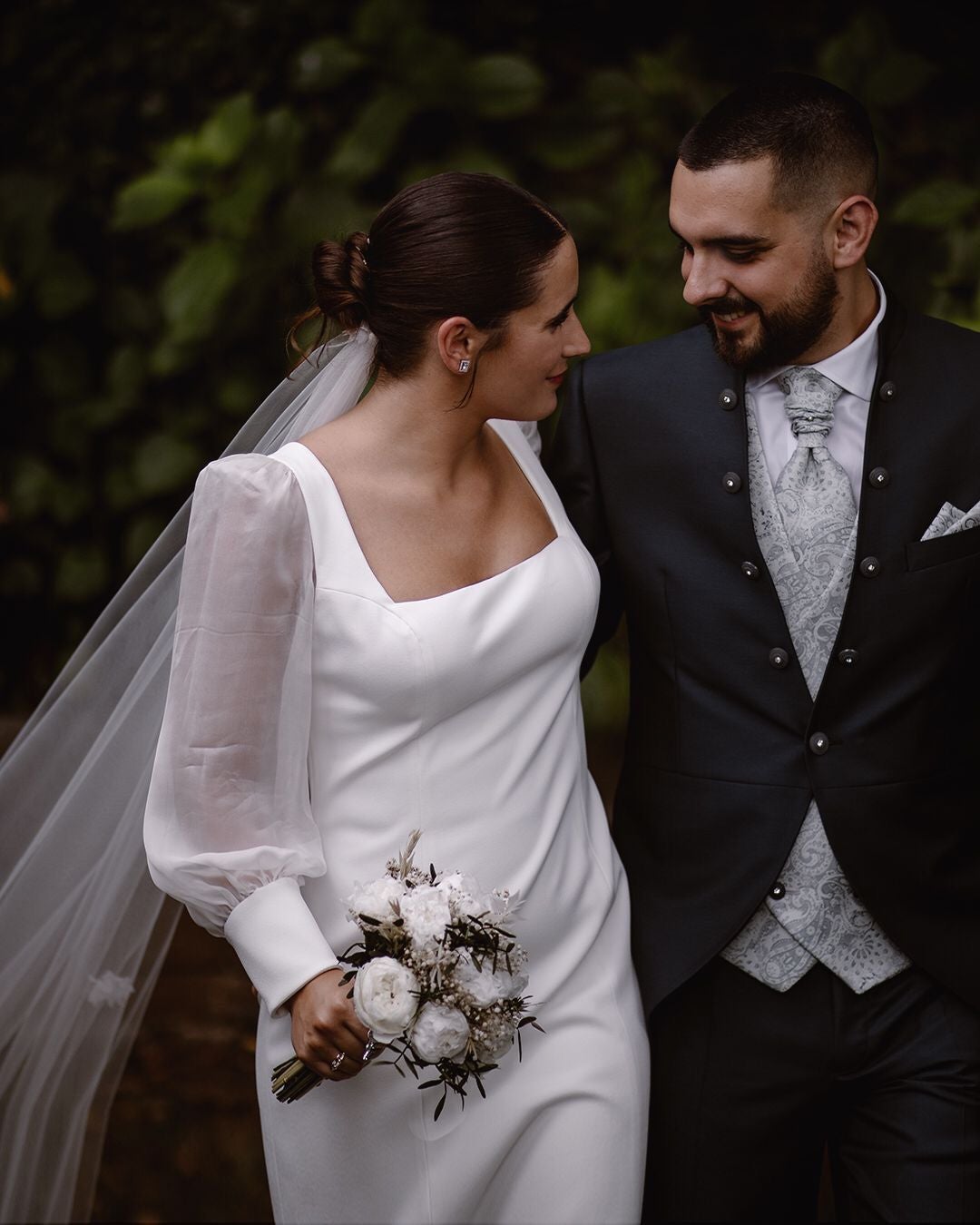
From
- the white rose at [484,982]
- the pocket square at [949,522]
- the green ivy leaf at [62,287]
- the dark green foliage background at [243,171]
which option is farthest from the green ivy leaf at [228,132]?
the white rose at [484,982]

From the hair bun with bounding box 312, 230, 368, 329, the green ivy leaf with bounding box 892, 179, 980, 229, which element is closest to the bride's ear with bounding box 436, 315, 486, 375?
the hair bun with bounding box 312, 230, 368, 329

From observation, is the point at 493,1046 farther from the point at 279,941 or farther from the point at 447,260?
the point at 447,260

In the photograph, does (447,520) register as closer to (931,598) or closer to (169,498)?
(931,598)

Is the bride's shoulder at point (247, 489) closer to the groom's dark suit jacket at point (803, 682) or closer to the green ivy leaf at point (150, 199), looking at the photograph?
the groom's dark suit jacket at point (803, 682)

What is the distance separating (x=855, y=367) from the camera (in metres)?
2.21

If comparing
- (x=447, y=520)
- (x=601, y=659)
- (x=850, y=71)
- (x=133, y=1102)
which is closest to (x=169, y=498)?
(x=601, y=659)

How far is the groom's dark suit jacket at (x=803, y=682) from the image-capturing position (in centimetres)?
213

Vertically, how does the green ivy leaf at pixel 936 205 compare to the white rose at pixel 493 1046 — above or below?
below

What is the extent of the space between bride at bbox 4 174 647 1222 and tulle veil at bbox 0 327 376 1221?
160 mm

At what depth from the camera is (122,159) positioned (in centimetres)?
467

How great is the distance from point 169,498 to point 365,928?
3.05 metres

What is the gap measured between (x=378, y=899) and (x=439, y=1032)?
0.17 m

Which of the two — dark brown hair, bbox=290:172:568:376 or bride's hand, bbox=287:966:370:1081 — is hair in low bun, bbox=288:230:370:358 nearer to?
dark brown hair, bbox=290:172:568:376

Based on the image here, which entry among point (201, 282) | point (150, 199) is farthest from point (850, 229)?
point (150, 199)
